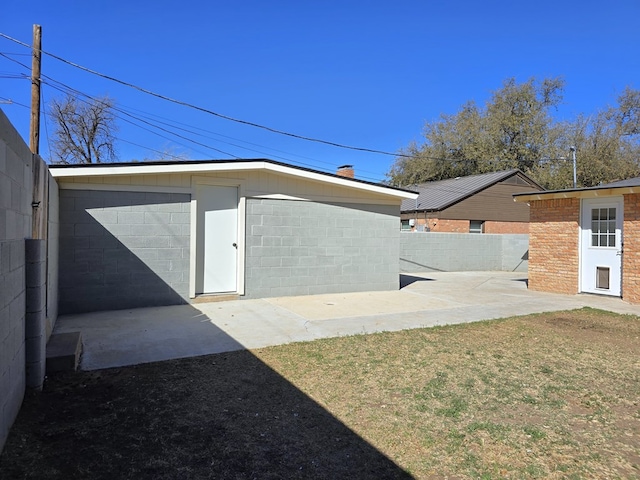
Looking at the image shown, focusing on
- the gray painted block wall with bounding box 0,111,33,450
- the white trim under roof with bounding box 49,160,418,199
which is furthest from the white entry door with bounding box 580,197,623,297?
the gray painted block wall with bounding box 0,111,33,450

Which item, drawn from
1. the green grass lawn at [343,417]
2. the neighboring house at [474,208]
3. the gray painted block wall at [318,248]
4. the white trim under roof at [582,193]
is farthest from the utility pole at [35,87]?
the neighboring house at [474,208]

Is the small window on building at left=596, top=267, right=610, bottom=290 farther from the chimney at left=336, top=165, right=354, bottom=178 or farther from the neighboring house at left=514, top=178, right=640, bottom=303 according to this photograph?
the chimney at left=336, top=165, right=354, bottom=178

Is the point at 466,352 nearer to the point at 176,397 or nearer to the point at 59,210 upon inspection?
the point at 176,397

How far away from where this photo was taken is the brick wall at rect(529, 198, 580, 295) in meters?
10.6

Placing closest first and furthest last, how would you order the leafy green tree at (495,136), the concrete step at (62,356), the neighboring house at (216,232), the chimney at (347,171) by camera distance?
1. the concrete step at (62,356)
2. the neighboring house at (216,232)
3. the chimney at (347,171)
4. the leafy green tree at (495,136)

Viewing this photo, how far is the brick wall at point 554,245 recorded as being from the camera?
10.6 m

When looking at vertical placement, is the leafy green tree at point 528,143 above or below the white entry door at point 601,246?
above

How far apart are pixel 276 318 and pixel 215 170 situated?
3.29 meters

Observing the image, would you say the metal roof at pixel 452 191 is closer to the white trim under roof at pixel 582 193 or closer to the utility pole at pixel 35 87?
the white trim under roof at pixel 582 193

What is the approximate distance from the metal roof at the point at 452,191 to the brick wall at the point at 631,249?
1352 cm

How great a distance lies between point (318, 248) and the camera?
1004cm

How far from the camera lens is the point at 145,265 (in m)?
8.01

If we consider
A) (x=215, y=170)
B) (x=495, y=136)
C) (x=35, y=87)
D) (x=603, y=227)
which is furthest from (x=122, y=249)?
(x=495, y=136)

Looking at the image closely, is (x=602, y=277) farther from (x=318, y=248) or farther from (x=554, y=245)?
(x=318, y=248)
